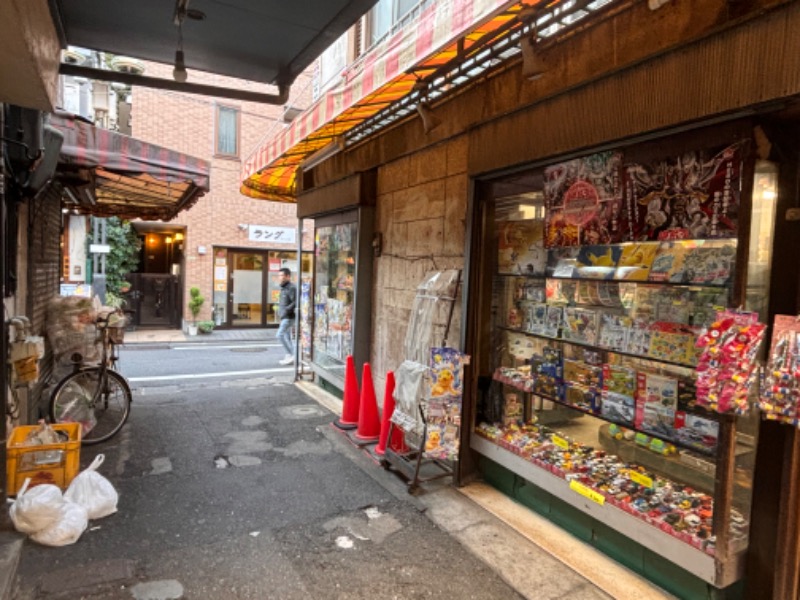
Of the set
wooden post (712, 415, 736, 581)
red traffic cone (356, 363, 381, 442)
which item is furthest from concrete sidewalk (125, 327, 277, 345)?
wooden post (712, 415, 736, 581)

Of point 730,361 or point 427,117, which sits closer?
point 730,361

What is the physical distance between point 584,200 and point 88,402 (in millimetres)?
5634

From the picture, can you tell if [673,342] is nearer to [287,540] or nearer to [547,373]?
[547,373]

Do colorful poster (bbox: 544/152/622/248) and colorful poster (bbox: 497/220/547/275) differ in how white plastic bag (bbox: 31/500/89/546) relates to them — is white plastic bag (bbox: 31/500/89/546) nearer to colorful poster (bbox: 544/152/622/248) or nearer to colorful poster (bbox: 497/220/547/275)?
colorful poster (bbox: 497/220/547/275)

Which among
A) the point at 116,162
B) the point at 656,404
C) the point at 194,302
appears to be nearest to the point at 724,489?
the point at 656,404

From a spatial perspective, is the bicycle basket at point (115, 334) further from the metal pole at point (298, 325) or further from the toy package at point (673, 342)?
the toy package at point (673, 342)

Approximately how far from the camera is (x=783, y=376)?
2.29m

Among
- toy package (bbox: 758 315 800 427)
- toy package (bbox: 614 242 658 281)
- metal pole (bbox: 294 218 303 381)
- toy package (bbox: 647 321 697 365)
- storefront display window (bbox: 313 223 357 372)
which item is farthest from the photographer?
metal pole (bbox: 294 218 303 381)

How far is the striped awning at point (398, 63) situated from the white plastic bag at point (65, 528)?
3.68 m

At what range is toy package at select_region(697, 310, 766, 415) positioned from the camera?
7.88ft

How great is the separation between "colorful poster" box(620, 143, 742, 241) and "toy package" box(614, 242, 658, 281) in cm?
30

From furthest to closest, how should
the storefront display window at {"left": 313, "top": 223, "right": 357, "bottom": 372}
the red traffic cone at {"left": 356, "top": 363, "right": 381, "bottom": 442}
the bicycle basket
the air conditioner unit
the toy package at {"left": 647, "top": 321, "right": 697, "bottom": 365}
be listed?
the air conditioner unit < the storefront display window at {"left": 313, "top": 223, "right": 357, "bottom": 372} < the bicycle basket < the red traffic cone at {"left": 356, "top": 363, "right": 381, "bottom": 442} < the toy package at {"left": 647, "top": 321, "right": 697, "bottom": 365}

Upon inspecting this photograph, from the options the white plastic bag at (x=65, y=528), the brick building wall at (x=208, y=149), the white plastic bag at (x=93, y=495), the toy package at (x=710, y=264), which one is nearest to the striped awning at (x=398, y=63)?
the toy package at (x=710, y=264)

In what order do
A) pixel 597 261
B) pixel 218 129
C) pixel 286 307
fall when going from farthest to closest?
pixel 218 129, pixel 286 307, pixel 597 261
